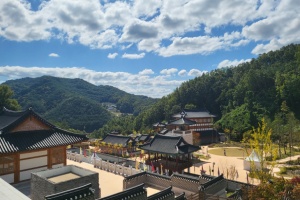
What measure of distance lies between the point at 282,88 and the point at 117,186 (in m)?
65.7

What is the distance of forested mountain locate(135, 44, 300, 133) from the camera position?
71.4 m

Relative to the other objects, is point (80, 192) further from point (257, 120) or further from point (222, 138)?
point (257, 120)

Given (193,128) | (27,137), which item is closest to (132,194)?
(27,137)

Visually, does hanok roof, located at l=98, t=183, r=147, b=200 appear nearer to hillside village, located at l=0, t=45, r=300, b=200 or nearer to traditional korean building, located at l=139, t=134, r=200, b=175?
hillside village, located at l=0, t=45, r=300, b=200

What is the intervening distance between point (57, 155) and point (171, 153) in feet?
42.5

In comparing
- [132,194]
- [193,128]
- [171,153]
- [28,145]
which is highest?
[28,145]

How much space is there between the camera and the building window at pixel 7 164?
19.1 metres

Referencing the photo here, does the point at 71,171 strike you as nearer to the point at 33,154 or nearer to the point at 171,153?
the point at 33,154

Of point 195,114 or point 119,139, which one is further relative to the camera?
point 195,114

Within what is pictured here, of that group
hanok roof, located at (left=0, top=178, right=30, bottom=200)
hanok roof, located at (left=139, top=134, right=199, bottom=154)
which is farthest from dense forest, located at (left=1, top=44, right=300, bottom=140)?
hanok roof, located at (left=0, top=178, right=30, bottom=200)

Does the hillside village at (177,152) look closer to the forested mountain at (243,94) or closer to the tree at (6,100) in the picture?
the tree at (6,100)

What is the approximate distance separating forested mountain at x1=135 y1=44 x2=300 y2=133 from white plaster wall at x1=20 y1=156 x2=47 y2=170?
53.1 m

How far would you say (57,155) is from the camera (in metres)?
22.5

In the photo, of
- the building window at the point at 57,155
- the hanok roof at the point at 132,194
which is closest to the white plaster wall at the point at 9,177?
the building window at the point at 57,155
